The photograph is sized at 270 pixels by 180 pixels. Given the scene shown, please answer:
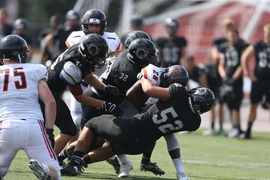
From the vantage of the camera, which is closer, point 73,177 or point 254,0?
point 73,177

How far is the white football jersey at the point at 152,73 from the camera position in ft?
18.8

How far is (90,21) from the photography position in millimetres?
6988

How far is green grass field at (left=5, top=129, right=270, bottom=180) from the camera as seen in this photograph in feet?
20.9

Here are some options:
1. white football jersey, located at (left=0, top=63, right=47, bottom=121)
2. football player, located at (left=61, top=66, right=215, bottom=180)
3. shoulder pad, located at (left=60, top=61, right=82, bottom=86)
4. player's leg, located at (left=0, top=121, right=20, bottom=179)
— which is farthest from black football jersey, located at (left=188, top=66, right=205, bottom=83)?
player's leg, located at (left=0, top=121, right=20, bottom=179)

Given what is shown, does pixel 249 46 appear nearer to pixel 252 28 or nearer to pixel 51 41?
pixel 51 41

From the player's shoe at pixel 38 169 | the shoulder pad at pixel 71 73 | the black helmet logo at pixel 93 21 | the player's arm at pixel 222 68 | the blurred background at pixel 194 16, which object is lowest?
the blurred background at pixel 194 16

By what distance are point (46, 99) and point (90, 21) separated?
2128mm

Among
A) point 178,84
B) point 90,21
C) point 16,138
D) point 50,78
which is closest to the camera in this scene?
point 16,138

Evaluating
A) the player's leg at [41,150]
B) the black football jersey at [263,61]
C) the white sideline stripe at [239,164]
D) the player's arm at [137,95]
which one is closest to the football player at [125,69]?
the player's arm at [137,95]

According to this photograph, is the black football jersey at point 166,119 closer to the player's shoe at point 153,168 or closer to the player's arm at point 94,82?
the player's shoe at point 153,168

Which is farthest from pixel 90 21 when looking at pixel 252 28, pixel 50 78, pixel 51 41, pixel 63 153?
pixel 252 28

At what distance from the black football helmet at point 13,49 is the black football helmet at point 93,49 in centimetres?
81

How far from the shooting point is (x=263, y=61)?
1086 centimetres

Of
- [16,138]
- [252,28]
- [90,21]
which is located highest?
[90,21]
